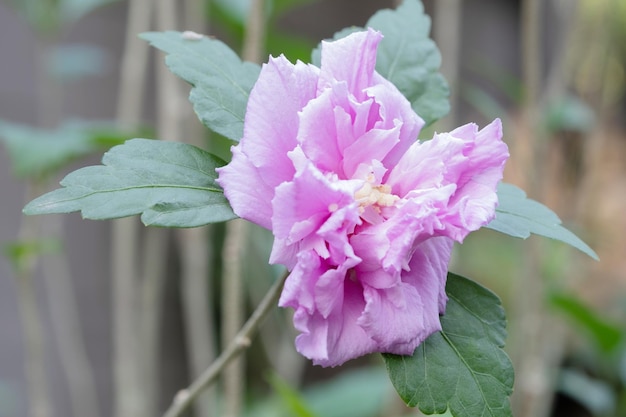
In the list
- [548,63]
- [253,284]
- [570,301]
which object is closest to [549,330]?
[570,301]

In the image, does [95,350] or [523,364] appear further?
[95,350]

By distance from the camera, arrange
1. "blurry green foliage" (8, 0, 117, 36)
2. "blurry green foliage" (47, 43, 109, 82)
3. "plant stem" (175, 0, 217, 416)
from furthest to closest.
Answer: "blurry green foliage" (47, 43, 109, 82)
"blurry green foliage" (8, 0, 117, 36)
"plant stem" (175, 0, 217, 416)

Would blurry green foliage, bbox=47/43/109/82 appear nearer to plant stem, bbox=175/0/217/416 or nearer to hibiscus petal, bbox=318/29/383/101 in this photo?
plant stem, bbox=175/0/217/416

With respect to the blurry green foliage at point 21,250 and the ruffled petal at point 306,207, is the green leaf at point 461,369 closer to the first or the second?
the ruffled petal at point 306,207

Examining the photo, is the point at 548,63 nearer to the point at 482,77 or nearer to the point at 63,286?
the point at 482,77

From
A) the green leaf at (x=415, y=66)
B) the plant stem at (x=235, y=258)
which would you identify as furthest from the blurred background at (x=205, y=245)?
the green leaf at (x=415, y=66)

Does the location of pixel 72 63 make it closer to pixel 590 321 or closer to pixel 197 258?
pixel 197 258

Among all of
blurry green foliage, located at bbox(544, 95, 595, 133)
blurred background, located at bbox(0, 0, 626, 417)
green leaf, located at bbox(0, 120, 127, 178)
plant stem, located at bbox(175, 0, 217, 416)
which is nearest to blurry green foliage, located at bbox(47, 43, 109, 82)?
blurred background, located at bbox(0, 0, 626, 417)
